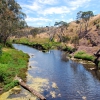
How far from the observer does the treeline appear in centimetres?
7100

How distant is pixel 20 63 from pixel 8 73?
40.7 feet

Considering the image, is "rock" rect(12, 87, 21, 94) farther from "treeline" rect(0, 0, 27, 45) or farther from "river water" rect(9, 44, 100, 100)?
"treeline" rect(0, 0, 27, 45)

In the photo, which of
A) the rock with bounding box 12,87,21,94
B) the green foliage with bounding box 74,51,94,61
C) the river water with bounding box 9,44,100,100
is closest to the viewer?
the river water with bounding box 9,44,100,100

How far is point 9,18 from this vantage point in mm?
76062

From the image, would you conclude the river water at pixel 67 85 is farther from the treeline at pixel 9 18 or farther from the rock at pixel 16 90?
the treeline at pixel 9 18

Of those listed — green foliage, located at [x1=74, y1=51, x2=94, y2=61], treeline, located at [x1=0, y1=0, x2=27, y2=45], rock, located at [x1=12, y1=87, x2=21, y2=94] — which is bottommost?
rock, located at [x1=12, y1=87, x2=21, y2=94]

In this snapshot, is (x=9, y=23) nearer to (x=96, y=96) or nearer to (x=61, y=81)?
(x=61, y=81)

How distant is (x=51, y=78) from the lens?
138 ft

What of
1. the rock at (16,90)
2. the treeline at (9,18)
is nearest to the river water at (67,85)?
the rock at (16,90)

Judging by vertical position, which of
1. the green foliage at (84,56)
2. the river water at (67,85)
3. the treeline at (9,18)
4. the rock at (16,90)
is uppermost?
the treeline at (9,18)

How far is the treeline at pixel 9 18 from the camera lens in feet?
233

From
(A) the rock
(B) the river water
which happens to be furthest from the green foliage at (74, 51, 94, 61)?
(A) the rock

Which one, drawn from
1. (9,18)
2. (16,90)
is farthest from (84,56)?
(16,90)

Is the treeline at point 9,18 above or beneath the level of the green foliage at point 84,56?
above
